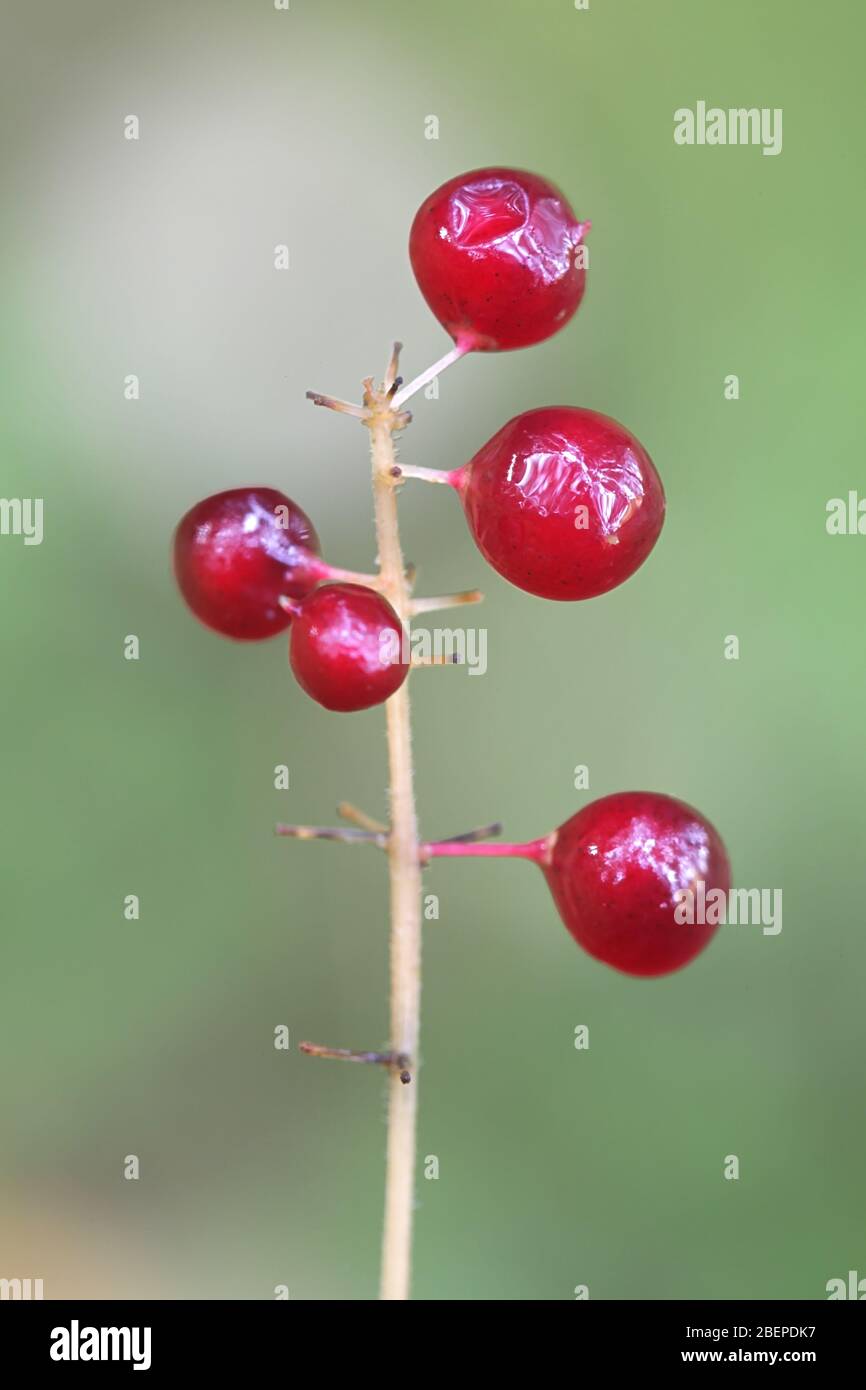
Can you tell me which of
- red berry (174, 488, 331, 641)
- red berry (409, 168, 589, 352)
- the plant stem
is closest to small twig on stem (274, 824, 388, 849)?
the plant stem

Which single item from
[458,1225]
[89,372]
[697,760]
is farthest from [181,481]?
[458,1225]

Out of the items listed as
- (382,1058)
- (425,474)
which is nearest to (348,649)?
(425,474)

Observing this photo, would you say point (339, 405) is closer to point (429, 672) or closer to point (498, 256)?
point (498, 256)

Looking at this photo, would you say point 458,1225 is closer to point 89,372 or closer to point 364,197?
point 89,372

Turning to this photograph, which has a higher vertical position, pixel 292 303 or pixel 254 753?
pixel 292 303

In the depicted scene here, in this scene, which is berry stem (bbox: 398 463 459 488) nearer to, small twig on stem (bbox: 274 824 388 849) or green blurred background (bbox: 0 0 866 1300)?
small twig on stem (bbox: 274 824 388 849)
